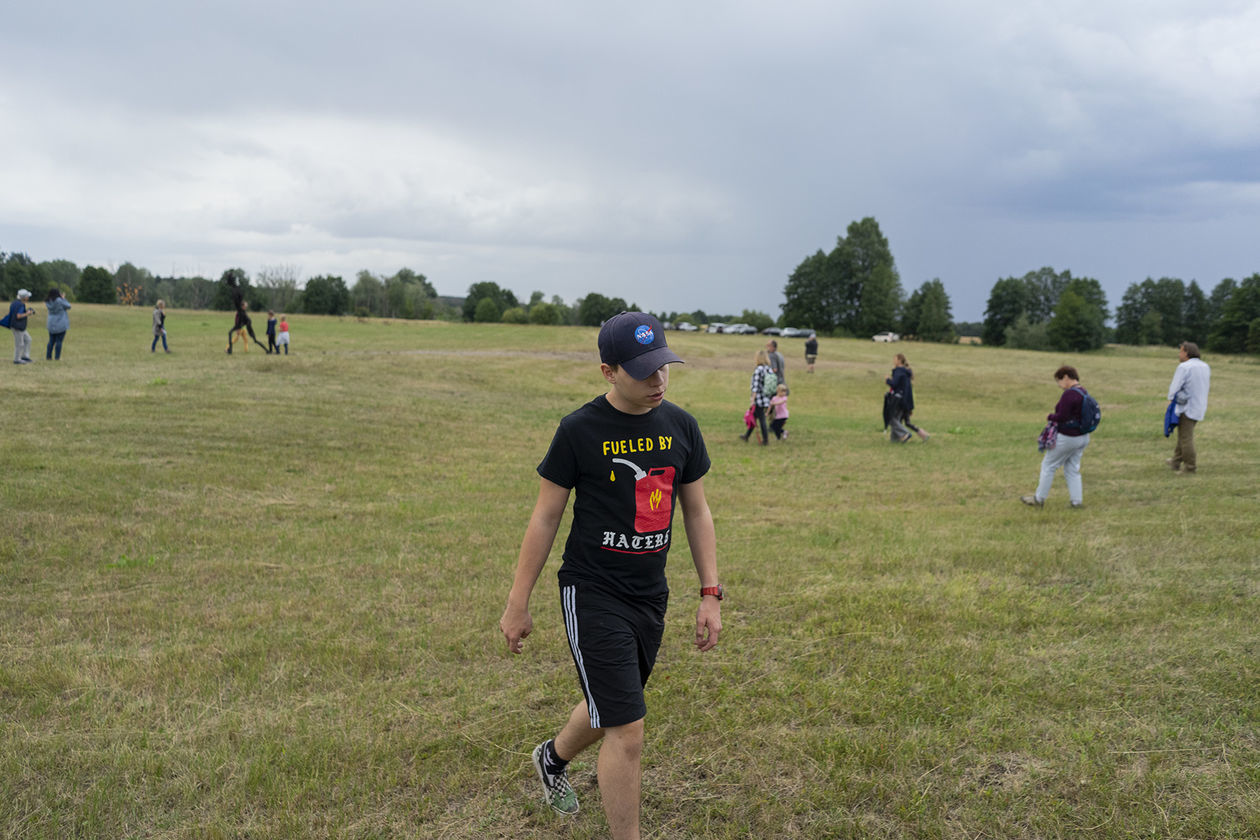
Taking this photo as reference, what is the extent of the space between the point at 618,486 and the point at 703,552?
0.59 m

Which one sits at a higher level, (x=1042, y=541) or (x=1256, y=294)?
(x=1256, y=294)

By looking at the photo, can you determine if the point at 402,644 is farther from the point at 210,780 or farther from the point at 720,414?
the point at 720,414

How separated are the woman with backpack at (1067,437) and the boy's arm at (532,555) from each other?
29.2 ft

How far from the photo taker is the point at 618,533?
3271 mm

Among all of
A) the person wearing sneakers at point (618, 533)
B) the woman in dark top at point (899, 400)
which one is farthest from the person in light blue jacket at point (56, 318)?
the person wearing sneakers at point (618, 533)

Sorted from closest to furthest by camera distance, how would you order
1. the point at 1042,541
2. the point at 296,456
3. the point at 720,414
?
the point at 1042,541
the point at 296,456
the point at 720,414

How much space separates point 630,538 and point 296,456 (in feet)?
38.6

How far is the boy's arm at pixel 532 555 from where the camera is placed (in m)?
3.26

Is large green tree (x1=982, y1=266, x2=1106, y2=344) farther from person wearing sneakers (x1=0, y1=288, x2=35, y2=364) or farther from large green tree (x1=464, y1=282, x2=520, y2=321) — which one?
person wearing sneakers (x1=0, y1=288, x2=35, y2=364)

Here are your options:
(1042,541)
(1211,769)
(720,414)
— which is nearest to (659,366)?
(1211,769)

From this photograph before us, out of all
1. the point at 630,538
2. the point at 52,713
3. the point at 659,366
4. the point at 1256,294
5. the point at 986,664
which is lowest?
the point at 52,713

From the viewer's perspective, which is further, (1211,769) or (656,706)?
(656,706)

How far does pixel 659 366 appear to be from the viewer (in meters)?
3.10

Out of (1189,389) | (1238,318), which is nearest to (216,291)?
(1189,389)
